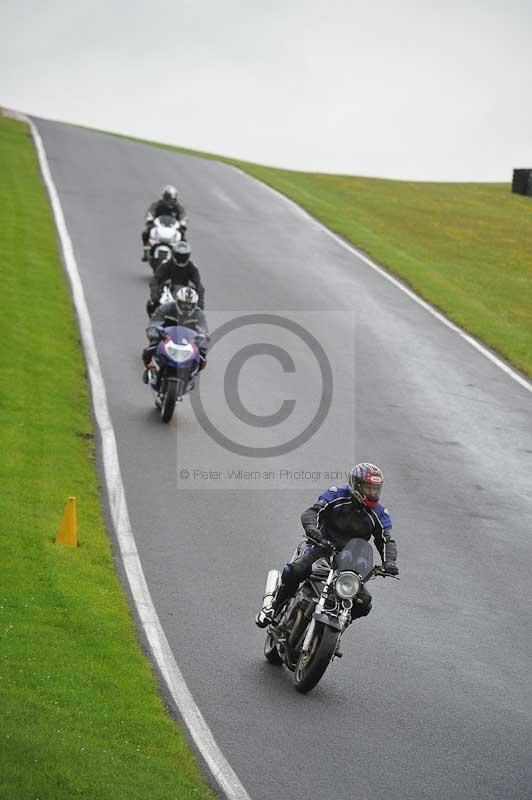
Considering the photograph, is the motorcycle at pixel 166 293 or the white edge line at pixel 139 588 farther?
the motorcycle at pixel 166 293

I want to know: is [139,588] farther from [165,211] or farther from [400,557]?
[165,211]

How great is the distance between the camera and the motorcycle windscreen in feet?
34.0

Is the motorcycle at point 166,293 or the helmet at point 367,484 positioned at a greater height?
the helmet at point 367,484

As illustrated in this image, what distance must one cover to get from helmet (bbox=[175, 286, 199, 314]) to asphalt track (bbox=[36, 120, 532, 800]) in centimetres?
176

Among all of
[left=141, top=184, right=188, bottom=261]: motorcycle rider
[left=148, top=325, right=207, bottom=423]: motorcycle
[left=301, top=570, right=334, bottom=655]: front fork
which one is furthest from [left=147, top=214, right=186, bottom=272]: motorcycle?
[left=301, top=570, right=334, bottom=655]: front fork

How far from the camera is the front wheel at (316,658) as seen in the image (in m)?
10.0

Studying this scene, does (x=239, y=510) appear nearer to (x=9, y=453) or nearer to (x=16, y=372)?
(x=9, y=453)

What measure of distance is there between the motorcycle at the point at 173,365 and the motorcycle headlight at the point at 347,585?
886 cm

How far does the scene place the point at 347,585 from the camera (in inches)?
397

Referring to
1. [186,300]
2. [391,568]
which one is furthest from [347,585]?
[186,300]

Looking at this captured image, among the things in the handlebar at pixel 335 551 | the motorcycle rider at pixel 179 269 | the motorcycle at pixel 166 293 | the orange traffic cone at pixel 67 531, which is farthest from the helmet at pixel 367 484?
the motorcycle rider at pixel 179 269

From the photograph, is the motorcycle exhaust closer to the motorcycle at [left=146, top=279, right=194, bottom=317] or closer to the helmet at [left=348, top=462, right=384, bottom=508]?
the helmet at [left=348, top=462, right=384, bottom=508]

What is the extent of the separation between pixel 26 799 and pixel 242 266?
23891 millimetres

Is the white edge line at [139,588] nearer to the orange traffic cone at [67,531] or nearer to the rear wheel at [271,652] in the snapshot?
the orange traffic cone at [67,531]
